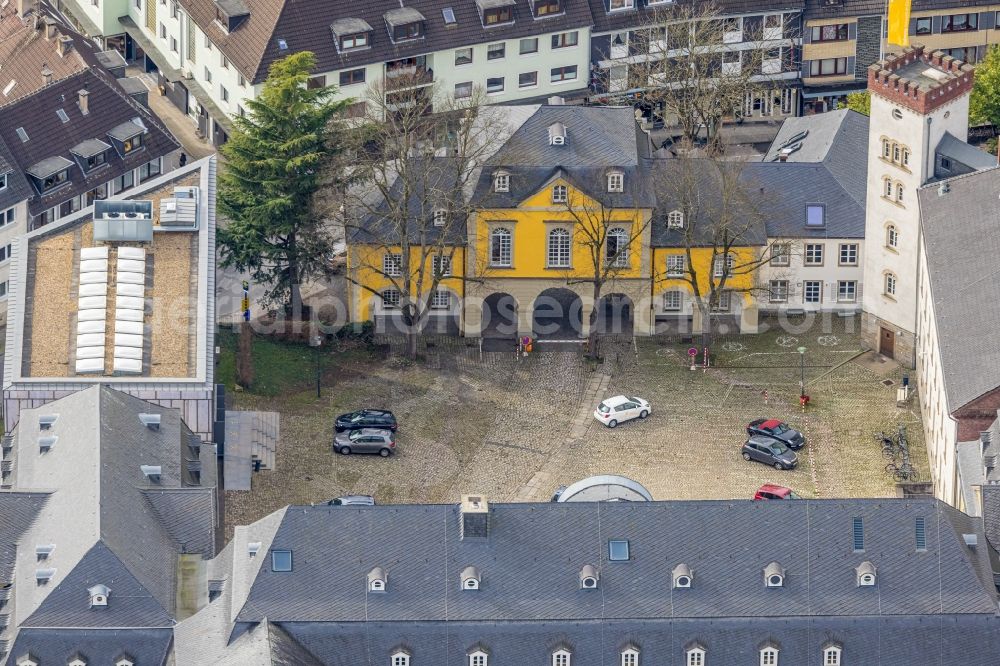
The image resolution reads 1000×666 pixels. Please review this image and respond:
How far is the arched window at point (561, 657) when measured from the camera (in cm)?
16838

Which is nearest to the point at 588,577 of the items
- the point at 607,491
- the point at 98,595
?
the point at 607,491

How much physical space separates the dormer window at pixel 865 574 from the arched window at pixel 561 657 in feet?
56.8

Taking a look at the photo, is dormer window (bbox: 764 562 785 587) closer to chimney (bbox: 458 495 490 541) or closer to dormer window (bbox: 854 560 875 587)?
dormer window (bbox: 854 560 875 587)

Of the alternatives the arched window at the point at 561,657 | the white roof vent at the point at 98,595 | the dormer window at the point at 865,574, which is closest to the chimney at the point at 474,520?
the arched window at the point at 561,657

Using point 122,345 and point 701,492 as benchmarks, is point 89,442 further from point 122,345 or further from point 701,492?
point 701,492

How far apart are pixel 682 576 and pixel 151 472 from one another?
116 ft

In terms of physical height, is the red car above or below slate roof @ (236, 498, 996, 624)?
above

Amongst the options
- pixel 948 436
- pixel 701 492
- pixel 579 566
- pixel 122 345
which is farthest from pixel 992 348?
pixel 122 345

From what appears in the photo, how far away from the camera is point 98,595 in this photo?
169375 mm

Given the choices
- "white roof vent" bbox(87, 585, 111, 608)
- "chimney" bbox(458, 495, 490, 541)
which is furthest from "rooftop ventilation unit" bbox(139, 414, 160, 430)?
"chimney" bbox(458, 495, 490, 541)

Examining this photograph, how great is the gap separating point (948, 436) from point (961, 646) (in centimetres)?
2790

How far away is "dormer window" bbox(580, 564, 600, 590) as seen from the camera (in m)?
169

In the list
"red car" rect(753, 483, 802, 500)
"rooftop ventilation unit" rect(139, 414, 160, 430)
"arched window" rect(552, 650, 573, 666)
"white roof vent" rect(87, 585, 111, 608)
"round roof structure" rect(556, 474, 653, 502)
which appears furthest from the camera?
"red car" rect(753, 483, 802, 500)

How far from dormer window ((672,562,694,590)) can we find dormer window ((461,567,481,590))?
37.3 feet
